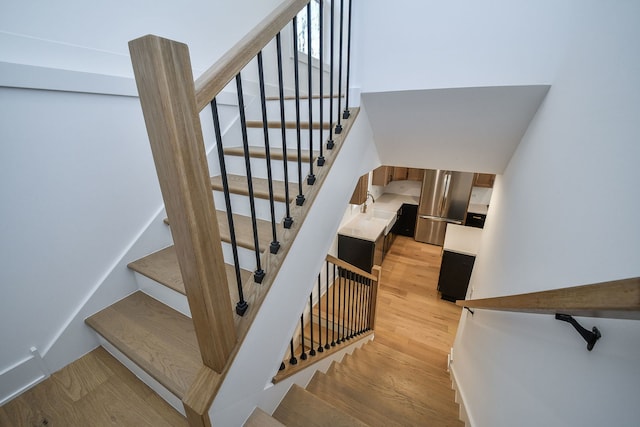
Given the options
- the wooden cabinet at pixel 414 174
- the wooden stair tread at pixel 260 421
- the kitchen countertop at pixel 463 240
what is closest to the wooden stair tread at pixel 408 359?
the kitchen countertop at pixel 463 240

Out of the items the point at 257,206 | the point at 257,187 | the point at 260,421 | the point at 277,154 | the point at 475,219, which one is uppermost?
the point at 277,154

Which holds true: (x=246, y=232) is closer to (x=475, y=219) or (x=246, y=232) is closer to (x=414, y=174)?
(x=475, y=219)

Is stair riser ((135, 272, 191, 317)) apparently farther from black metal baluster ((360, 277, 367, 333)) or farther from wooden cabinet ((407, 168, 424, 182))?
wooden cabinet ((407, 168, 424, 182))

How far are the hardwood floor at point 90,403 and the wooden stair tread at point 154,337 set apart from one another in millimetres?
159

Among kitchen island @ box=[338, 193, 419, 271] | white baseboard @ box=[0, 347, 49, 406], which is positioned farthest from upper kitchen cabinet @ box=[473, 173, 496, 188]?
white baseboard @ box=[0, 347, 49, 406]

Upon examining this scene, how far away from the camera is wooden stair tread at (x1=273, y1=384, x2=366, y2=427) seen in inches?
47.4

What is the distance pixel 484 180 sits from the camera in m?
4.68

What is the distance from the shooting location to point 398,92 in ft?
4.46

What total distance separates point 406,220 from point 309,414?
199 inches

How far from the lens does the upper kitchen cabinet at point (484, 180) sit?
4641 millimetres

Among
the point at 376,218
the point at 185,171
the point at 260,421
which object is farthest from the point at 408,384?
the point at 376,218

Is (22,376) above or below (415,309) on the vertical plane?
above

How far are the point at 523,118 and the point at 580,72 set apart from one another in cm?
52

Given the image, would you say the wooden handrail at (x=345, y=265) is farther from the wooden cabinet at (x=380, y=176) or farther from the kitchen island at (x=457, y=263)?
the wooden cabinet at (x=380, y=176)
